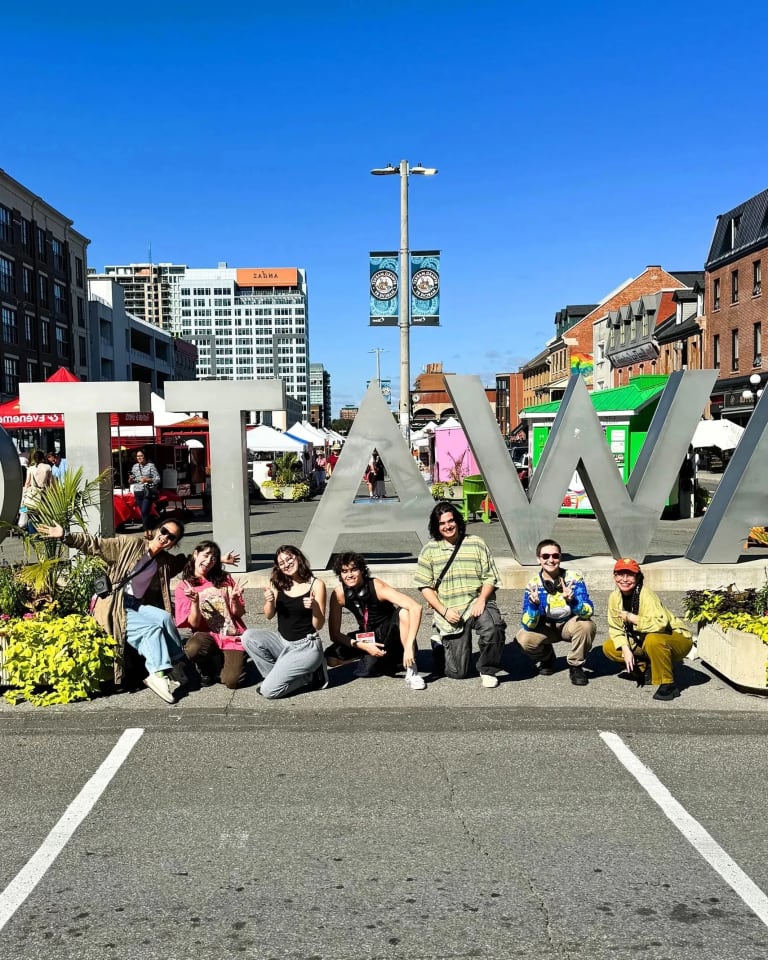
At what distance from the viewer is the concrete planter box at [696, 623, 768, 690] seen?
21.5ft

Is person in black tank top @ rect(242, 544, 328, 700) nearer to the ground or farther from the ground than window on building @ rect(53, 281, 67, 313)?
nearer to the ground

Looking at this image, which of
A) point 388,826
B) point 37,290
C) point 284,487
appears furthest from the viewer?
point 37,290

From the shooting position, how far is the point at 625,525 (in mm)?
11047

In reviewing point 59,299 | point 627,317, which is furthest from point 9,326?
point 627,317

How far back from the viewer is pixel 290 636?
676 centimetres

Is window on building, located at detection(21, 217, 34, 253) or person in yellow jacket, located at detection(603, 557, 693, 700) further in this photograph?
window on building, located at detection(21, 217, 34, 253)

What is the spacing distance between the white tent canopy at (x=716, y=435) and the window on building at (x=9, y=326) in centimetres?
4394

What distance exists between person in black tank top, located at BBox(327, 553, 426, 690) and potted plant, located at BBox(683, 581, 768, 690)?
7.73ft

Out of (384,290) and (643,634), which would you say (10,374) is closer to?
(384,290)

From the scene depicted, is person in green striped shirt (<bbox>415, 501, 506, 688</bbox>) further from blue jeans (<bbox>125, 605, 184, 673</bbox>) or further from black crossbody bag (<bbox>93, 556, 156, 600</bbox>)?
black crossbody bag (<bbox>93, 556, 156, 600</bbox>)

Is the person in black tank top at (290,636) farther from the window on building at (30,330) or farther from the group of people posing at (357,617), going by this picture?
the window on building at (30,330)

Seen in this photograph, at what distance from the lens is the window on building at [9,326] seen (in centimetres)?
5559

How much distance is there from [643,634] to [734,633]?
0.67 m

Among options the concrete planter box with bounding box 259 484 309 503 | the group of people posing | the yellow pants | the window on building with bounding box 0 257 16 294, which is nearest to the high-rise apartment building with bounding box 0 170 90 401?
the window on building with bounding box 0 257 16 294
